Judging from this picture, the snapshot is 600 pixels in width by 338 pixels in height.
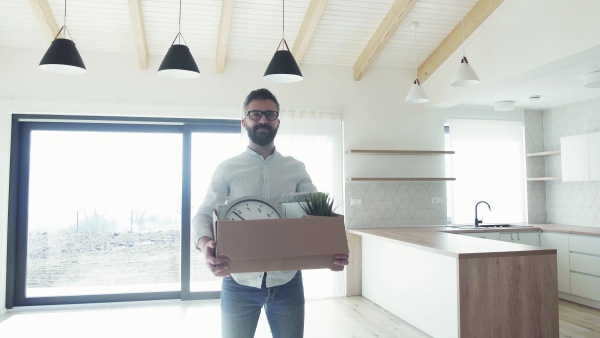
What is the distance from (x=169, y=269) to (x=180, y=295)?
0.31 meters

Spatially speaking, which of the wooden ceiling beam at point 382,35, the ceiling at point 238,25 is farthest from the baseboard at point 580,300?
the wooden ceiling beam at point 382,35

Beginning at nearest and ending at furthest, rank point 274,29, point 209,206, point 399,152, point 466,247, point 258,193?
point 209,206 → point 258,193 → point 466,247 → point 274,29 → point 399,152

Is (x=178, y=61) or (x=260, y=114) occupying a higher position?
(x=178, y=61)

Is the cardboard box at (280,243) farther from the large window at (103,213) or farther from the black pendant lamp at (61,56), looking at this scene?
the large window at (103,213)

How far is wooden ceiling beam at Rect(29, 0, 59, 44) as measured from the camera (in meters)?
3.66

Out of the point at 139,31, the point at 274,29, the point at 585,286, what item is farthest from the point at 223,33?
the point at 585,286

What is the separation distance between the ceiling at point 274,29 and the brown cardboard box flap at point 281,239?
3025mm

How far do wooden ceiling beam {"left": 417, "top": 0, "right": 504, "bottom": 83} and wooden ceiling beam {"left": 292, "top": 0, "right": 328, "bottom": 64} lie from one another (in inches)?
58.8

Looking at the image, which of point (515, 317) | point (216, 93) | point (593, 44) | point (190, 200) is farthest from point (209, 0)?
point (515, 317)

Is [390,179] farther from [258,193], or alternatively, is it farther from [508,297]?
[258,193]

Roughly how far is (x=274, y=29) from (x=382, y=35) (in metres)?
1.08

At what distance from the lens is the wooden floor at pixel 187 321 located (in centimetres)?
369

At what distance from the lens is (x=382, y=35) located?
4340 millimetres

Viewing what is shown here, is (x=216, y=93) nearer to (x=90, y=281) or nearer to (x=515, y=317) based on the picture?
(x=90, y=281)
